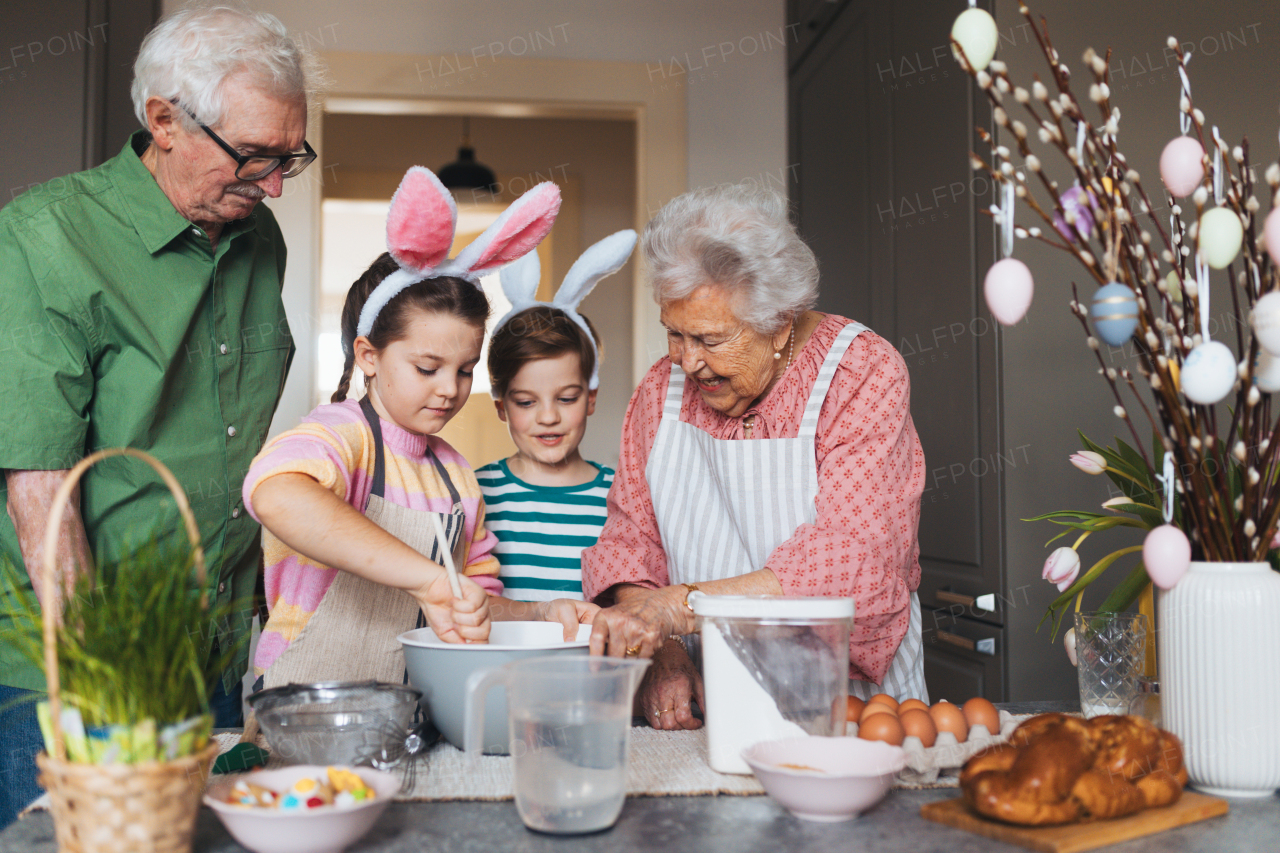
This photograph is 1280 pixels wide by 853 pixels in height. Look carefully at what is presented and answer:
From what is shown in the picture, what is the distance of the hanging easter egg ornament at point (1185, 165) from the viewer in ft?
→ 2.87

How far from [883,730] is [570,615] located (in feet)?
1.24

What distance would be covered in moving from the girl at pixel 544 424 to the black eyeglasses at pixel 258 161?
387mm

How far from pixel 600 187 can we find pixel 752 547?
152 inches

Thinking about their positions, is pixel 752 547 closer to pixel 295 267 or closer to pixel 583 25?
pixel 295 267

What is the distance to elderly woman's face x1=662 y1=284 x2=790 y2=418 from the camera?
4.56 feet

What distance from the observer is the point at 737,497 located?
57.1 inches

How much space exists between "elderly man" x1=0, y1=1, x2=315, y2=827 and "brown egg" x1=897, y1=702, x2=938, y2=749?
798 millimetres

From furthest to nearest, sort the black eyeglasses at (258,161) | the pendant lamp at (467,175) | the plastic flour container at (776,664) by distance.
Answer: the pendant lamp at (467,175), the black eyeglasses at (258,161), the plastic flour container at (776,664)

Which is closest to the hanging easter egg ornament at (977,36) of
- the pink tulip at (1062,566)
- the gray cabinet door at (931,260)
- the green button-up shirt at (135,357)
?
the pink tulip at (1062,566)

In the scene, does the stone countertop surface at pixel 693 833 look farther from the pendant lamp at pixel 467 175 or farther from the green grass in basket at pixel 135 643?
the pendant lamp at pixel 467 175

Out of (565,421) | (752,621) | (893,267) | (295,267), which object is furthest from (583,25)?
(752,621)

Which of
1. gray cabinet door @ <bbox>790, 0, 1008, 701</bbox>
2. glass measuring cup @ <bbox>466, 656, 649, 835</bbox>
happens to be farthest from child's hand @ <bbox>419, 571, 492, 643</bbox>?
gray cabinet door @ <bbox>790, 0, 1008, 701</bbox>

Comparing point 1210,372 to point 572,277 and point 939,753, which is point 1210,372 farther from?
point 572,277

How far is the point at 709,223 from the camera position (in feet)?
4.54
